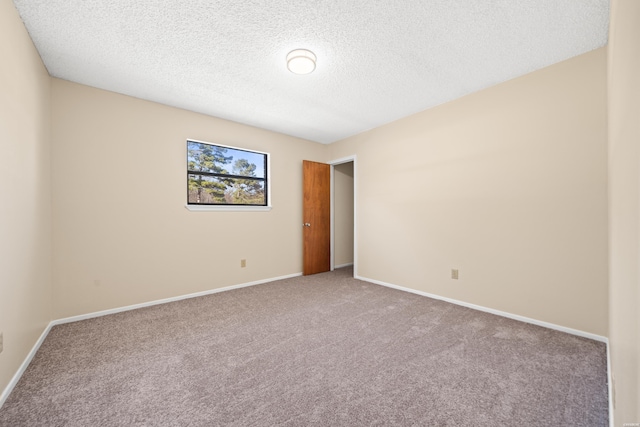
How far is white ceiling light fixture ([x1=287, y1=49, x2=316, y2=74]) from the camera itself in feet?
7.30

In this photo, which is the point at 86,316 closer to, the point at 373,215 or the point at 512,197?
the point at 373,215

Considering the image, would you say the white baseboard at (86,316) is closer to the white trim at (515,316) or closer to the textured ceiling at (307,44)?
the white trim at (515,316)

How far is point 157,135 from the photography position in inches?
128

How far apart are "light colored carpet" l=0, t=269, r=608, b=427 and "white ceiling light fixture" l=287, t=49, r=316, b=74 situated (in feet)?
7.97

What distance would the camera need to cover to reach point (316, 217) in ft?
16.1

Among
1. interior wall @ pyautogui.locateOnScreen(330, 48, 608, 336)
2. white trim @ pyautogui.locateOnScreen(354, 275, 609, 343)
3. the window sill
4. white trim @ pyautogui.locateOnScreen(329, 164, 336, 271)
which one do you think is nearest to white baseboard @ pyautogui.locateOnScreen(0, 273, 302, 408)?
→ white trim @ pyautogui.locateOnScreen(329, 164, 336, 271)

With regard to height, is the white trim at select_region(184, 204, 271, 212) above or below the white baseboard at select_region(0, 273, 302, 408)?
above

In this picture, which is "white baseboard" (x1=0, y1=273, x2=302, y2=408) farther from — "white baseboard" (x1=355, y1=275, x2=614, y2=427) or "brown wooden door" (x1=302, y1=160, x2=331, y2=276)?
"white baseboard" (x1=355, y1=275, x2=614, y2=427)

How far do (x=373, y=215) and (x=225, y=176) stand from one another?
2.40 meters

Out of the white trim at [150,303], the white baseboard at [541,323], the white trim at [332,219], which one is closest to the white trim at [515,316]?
the white baseboard at [541,323]

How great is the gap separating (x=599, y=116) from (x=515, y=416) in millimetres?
2507

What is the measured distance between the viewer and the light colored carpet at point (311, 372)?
142cm

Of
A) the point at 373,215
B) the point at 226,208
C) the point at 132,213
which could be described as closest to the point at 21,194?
the point at 132,213

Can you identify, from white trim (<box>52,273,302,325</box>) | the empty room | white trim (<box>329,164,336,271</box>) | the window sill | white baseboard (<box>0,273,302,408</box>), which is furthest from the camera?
white trim (<box>329,164,336,271</box>)
